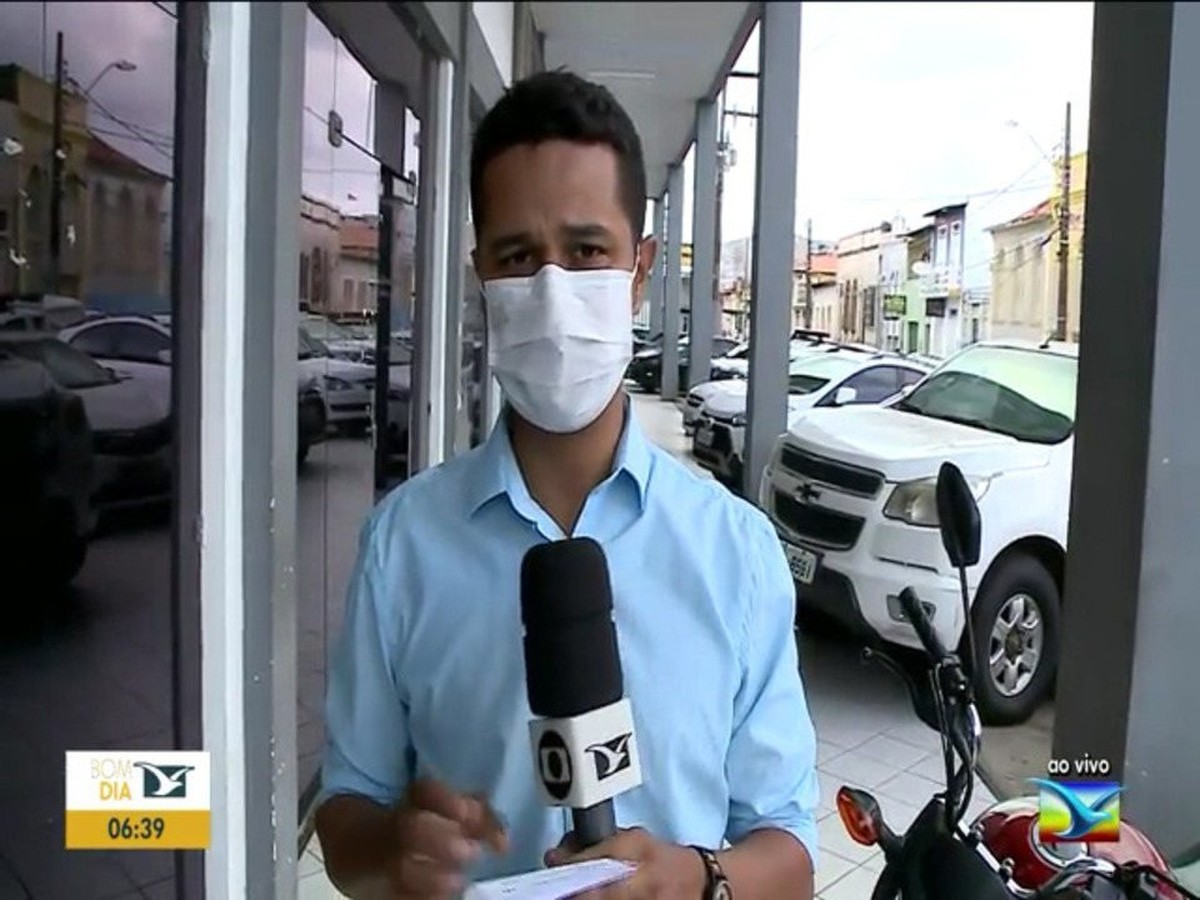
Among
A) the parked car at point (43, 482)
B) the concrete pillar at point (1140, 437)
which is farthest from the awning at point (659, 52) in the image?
the parked car at point (43, 482)

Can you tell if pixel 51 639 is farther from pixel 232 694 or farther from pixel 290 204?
pixel 290 204

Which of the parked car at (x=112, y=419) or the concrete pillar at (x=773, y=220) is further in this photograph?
the concrete pillar at (x=773, y=220)

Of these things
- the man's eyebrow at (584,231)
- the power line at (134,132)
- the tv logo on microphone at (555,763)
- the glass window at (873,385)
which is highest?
the power line at (134,132)

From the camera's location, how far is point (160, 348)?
99cm

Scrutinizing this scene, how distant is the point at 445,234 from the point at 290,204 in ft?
1.01

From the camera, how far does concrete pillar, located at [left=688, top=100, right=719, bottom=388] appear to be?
125cm

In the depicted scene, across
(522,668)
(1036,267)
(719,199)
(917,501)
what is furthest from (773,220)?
(522,668)

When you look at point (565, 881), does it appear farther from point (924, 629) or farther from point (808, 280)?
point (808, 280)

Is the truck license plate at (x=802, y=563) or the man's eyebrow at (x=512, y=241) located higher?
the man's eyebrow at (x=512, y=241)

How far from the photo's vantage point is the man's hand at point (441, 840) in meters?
0.61

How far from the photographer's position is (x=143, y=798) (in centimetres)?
94

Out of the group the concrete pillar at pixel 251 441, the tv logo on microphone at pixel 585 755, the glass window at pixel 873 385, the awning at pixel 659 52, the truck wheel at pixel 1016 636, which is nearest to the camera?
the tv logo on microphone at pixel 585 755

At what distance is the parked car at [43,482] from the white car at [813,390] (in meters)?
0.76

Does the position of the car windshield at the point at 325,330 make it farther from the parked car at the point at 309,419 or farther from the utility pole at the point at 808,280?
the utility pole at the point at 808,280
